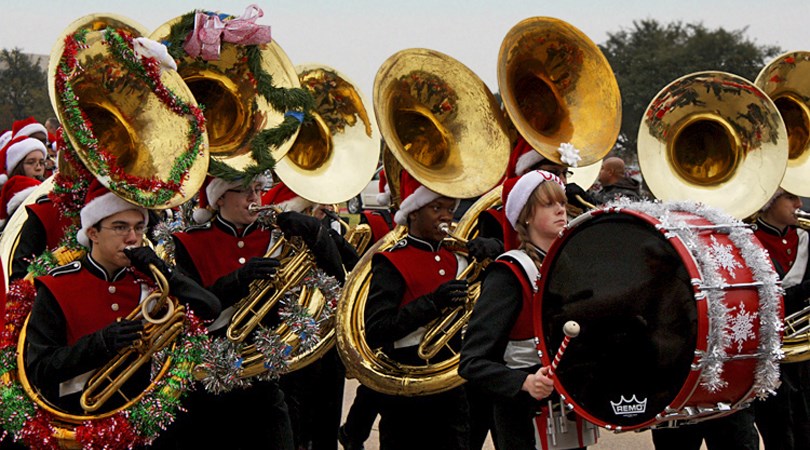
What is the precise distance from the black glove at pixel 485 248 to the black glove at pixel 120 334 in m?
1.56

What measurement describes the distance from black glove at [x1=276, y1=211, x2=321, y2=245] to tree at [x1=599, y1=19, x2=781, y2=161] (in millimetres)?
32008

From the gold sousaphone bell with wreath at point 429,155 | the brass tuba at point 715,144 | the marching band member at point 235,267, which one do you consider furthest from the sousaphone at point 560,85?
the marching band member at point 235,267

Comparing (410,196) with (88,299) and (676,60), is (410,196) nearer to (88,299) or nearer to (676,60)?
(88,299)

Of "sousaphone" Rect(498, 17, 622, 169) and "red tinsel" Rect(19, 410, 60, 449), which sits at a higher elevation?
"sousaphone" Rect(498, 17, 622, 169)

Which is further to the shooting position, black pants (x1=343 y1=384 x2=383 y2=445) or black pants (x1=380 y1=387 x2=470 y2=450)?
black pants (x1=343 y1=384 x2=383 y2=445)

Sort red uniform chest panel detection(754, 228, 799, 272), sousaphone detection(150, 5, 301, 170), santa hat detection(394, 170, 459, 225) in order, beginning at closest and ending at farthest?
sousaphone detection(150, 5, 301, 170) < santa hat detection(394, 170, 459, 225) < red uniform chest panel detection(754, 228, 799, 272)

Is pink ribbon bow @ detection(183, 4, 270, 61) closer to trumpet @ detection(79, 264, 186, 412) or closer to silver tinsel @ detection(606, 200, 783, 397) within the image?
trumpet @ detection(79, 264, 186, 412)

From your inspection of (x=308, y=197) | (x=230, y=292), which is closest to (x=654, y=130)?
(x=308, y=197)

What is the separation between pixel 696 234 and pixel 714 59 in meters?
38.3

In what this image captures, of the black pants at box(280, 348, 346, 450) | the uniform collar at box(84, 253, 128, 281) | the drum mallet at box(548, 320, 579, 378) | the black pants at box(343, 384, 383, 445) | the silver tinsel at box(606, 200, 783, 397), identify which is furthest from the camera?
the black pants at box(280, 348, 346, 450)

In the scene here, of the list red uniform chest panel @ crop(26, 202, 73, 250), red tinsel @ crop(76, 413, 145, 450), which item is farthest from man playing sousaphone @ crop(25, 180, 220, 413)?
red uniform chest panel @ crop(26, 202, 73, 250)

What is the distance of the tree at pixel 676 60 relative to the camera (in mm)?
38125

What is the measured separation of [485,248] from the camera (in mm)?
4590

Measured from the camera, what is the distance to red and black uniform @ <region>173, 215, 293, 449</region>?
4516 millimetres
